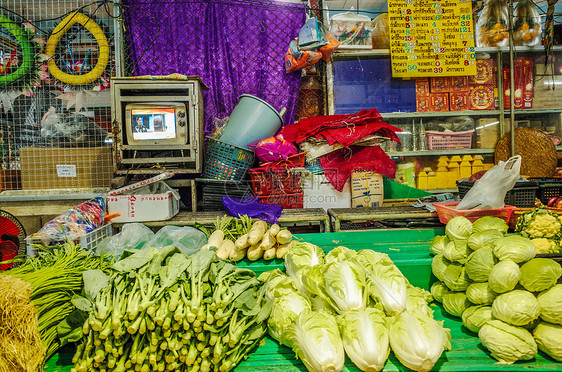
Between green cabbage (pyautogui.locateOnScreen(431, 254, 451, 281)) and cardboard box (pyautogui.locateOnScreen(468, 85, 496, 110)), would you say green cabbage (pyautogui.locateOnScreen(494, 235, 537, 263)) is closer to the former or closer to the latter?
green cabbage (pyautogui.locateOnScreen(431, 254, 451, 281))

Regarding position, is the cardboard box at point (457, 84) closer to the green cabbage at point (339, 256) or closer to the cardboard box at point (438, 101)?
the cardboard box at point (438, 101)

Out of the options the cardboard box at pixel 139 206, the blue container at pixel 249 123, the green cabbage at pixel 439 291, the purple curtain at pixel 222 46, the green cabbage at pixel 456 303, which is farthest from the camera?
the purple curtain at pixel 222 46

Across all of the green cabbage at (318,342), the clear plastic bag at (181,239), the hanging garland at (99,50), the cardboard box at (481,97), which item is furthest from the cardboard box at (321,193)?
the hanging garland at (99,50)

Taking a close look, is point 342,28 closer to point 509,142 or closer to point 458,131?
point 458,131

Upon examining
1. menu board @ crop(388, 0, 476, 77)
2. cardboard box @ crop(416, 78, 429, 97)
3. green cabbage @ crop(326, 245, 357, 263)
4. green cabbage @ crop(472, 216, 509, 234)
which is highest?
menu board @ crop(388, 0, 476, 77)

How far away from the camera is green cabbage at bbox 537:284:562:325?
5.35 ft

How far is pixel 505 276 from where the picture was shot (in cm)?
176

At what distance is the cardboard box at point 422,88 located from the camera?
537 centimetres

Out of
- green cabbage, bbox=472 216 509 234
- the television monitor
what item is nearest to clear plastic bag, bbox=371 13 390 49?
→ the television monitor

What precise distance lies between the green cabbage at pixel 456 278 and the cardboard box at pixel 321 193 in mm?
2164

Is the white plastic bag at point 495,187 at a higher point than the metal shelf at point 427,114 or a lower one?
lower

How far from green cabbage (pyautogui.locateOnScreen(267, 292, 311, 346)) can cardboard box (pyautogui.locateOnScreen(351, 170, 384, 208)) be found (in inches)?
98.9

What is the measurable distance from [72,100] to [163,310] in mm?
4718

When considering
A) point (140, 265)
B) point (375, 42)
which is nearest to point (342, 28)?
point (375, 42)
